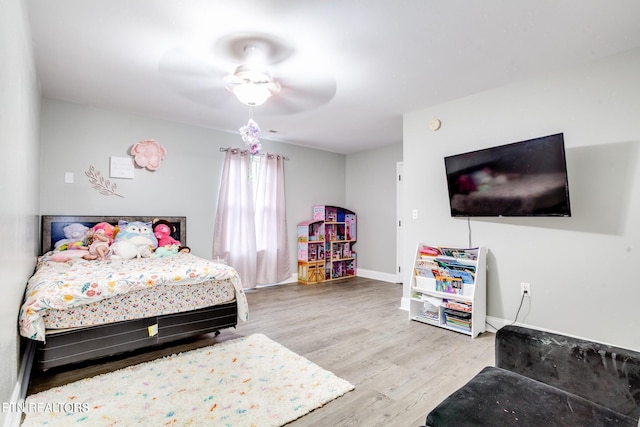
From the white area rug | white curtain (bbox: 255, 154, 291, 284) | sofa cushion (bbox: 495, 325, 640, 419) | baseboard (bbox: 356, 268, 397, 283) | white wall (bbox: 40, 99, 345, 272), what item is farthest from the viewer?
baseboard (bbox: 356, 268, 397, 283)

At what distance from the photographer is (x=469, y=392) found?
120cm

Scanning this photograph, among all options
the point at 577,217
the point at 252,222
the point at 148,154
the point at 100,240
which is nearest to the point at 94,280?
the point at 100,240

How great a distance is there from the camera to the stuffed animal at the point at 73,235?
3206 mm

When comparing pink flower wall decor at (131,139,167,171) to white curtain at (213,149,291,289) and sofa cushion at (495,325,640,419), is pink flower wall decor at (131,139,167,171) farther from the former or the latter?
sofa cushion at (495,325,640,419)

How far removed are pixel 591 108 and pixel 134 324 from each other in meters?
3.87

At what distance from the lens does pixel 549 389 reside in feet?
3.95

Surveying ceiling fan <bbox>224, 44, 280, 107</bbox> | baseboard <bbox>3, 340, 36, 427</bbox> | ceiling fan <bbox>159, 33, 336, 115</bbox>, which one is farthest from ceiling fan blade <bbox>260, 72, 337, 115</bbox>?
baseboard <bbox>3, 340, 36, 427</bbox>

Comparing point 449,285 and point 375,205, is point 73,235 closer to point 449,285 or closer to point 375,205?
point 449,285

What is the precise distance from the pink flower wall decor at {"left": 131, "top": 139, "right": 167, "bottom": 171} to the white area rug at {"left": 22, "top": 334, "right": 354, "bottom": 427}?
245 centimetres

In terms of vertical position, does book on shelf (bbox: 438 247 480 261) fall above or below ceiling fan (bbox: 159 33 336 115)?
below

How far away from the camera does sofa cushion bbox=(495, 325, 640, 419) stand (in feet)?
3.83

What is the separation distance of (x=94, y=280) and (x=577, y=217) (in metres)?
3.67

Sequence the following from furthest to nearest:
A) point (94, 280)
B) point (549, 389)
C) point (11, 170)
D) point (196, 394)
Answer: point (94, 280) < point (196, 394) < point (11, 170) < point (549, 389)

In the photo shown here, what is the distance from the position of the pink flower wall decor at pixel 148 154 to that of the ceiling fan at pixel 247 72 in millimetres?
1075
